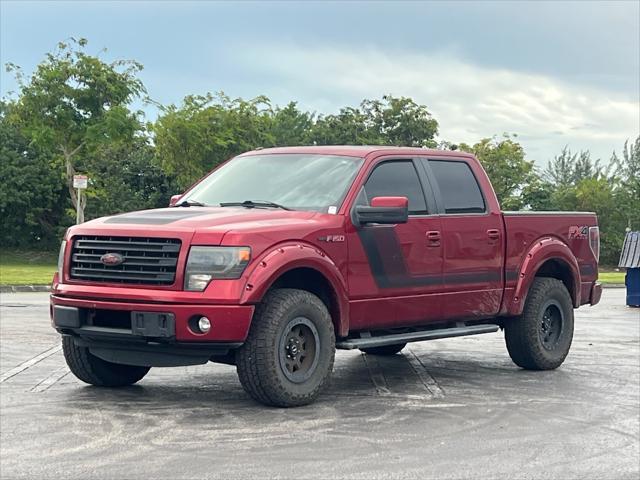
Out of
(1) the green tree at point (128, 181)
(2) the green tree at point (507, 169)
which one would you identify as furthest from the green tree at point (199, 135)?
(2) the green tree at point (507, 169)

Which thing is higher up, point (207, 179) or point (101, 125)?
point (101, 125)

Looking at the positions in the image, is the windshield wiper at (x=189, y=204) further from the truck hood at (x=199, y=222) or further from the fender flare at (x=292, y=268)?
the fender flare at (x=292, y=268)

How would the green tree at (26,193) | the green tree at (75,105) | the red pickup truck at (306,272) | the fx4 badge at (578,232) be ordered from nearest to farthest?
the red pickup truck at (306,272) < the fx4 badge at (578,232) < the green tree at (75,105) < the green tree at (26,193)

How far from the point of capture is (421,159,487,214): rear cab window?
884 cm

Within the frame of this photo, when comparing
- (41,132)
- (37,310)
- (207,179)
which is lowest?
(37,310)

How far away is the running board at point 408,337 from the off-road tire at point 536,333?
337 millimetres

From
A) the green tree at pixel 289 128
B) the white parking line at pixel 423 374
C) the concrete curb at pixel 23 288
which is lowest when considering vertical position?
the concrete curb at pixel 23 288

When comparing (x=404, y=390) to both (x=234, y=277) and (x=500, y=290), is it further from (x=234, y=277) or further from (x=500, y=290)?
(x=234, y=277)

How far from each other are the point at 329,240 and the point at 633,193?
5859 centimetres

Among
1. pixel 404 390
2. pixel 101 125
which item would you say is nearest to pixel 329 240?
pixel 404 390

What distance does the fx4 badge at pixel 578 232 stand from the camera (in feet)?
32.8


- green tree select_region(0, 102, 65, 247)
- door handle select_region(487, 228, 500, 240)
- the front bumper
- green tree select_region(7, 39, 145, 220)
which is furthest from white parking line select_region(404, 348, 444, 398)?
green tree select_region(0, 102, 65, 247)

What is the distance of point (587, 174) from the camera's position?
354ft

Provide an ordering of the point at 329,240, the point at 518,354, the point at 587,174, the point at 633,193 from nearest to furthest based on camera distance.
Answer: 1. the point at 329,240
2. the point at 518,354
3. the point at 633,193
4. the point at 587,174
